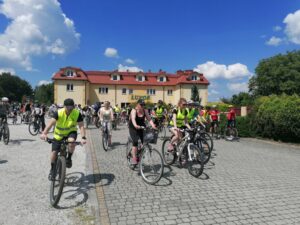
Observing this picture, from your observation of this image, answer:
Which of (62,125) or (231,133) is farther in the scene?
(231,133)

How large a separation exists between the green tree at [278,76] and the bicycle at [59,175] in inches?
1952

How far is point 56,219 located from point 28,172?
3.03 m

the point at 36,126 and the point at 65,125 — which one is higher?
the point at 65,125

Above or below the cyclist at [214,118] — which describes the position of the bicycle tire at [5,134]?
below

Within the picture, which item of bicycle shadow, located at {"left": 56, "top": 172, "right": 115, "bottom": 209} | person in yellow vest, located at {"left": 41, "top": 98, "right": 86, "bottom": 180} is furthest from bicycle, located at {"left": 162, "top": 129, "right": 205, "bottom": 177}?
person in yellow vest, located at {"left": 41, "top": 98, "right": 86, "bottom": 180}

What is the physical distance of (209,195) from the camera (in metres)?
5.32

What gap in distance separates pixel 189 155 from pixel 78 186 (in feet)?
9.23

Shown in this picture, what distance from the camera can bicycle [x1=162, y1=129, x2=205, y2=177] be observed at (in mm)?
6699

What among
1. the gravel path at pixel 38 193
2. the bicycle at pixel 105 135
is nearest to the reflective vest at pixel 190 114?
the gravel path at pixel 38 193

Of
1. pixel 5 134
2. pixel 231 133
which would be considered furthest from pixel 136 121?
pixel 231 133

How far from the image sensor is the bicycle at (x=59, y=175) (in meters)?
4.57

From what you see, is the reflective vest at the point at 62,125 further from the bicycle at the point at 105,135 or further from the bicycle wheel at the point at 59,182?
the bicycle at the point at 105,135

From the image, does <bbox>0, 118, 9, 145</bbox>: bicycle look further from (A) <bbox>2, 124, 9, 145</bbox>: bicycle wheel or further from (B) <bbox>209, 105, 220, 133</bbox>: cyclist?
(B) <bbox>209, 105, 220, 133</bbox>: cyclist

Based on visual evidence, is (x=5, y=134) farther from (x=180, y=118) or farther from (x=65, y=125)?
(x=180, y=118)
